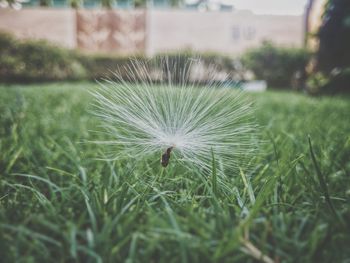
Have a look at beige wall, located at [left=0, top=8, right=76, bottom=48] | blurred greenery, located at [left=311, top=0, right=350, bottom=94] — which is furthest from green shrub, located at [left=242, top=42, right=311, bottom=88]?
beige wall, located at [left=0, top=8, right=76, bottom=48]

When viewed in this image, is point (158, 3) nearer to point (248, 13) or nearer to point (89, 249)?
point (248, 13)

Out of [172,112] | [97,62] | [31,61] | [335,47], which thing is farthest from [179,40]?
[172,112]

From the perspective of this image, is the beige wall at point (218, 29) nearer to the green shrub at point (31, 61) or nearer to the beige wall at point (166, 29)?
the beige wall at point (166, 29)

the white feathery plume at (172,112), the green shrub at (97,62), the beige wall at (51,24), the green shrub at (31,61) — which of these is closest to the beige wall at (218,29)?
the beige wall at (51,24)

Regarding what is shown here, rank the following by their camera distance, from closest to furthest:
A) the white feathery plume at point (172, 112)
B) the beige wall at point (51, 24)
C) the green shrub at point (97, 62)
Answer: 1. the white feathery plume at point (172, 112)
2. the green shrub at point (97, 62)
3. the beige wall at point (51, 24)

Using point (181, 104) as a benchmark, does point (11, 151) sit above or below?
below

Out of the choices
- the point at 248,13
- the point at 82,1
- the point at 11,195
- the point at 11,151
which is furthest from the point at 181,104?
the point at 82,1
